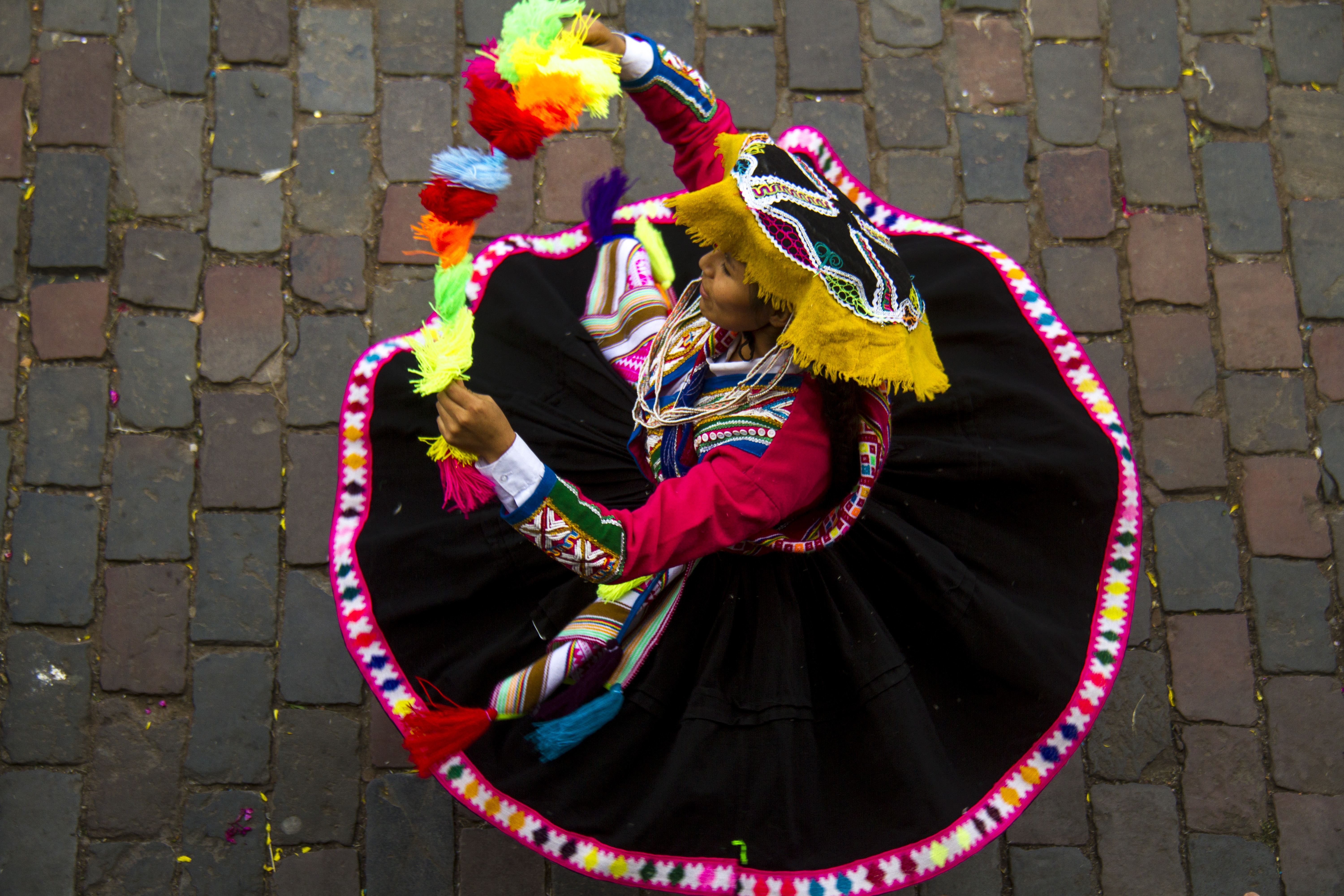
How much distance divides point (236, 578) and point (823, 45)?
106 inches

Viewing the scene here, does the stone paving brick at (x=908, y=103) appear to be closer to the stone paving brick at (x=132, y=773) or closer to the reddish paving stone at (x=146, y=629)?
the reddish paving stone at (x=146, y=629)

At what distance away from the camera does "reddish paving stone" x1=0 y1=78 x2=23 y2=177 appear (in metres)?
3.56

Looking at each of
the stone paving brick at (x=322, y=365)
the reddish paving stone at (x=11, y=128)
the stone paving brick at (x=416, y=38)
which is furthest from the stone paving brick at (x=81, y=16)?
the stone paving brick at (x=322, y=365)

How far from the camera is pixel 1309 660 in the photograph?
10.9ft

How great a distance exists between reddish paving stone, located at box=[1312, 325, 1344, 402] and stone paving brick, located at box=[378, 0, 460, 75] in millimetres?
3113

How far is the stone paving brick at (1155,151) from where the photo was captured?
373 centimetres

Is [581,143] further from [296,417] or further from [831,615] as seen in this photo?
[831,615]

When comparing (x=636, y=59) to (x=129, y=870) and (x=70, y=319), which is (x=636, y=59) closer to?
(x=70, y=319)

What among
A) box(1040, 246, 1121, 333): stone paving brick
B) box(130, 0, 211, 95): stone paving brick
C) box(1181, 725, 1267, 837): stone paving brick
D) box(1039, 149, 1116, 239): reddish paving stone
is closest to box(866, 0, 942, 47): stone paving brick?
box(1039, 149, 1116, 239): reddish paving stone

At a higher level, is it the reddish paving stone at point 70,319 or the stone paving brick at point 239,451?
the reddish paving stone at point 70,319

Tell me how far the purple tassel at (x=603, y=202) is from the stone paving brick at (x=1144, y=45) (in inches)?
78.1

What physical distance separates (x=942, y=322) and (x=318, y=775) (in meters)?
2.23

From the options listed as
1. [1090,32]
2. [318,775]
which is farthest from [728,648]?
[1090,32]

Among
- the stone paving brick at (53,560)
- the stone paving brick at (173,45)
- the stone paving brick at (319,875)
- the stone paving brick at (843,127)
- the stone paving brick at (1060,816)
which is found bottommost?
the stone paving brick at (319,875)
